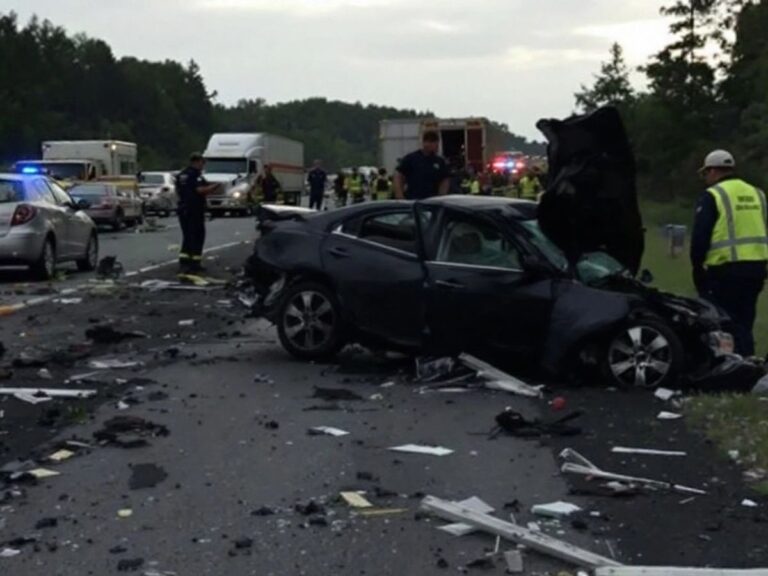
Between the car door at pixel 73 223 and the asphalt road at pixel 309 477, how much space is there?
9.90m

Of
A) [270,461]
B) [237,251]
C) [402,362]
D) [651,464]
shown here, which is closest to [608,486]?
[651,464]

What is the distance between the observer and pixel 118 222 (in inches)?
1513

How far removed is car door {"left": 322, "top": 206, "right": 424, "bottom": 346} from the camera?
11586mm

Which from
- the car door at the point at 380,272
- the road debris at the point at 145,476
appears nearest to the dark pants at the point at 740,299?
the car door at the point at 380,272

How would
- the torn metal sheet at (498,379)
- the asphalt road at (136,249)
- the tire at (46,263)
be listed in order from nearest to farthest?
1. the torn metal sheet at (498,379)
2. the asphalt road at (136,249)
3. the tire at (46,263)

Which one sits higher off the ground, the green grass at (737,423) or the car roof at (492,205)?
the car roof at (492,205)

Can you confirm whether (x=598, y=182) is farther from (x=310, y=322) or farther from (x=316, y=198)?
(x=316, y=198)

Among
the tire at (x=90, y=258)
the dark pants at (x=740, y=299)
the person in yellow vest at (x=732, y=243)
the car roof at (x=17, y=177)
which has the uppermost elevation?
the car roof at (x=17, y=177)

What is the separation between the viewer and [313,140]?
188 metres

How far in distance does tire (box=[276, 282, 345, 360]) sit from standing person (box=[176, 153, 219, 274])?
9826 millimetres

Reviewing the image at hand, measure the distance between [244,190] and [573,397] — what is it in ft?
131

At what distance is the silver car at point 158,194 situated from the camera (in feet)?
171

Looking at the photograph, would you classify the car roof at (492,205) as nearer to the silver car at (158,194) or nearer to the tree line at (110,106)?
the silver car at (158,194)

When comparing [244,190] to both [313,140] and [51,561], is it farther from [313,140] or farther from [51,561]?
[313,140]
